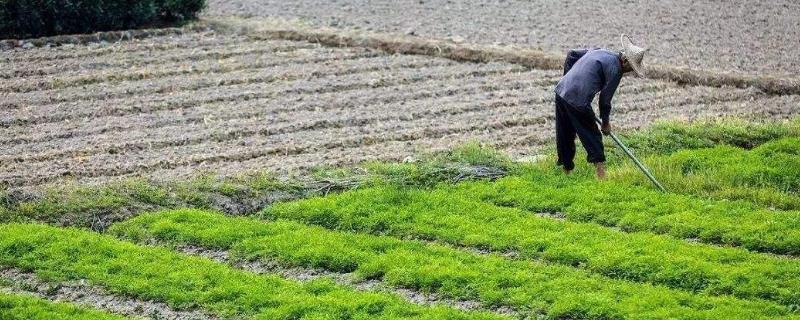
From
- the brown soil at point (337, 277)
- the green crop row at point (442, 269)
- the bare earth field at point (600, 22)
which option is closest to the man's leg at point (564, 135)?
the green crop row at point (442, 269)

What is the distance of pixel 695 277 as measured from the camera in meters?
8.06

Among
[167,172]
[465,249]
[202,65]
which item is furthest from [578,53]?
[202,65]

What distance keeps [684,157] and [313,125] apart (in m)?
3.51

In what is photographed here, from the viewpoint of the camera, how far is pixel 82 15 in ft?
54.5

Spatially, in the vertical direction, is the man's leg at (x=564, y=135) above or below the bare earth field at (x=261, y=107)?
above

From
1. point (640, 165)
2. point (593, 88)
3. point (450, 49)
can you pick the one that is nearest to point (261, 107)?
point (450, 49)

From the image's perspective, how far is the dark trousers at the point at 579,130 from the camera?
9961 mm

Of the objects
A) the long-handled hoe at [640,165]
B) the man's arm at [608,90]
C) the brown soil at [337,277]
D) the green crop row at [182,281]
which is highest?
the man's arm at [608,90]

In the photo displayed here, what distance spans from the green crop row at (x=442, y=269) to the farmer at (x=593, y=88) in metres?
1.83

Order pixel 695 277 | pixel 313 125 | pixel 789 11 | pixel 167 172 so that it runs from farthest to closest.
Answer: pixel 789 11 < pixel 313 125 < pixel 167 172 < pixel 695 277

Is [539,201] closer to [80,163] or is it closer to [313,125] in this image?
[313,125]

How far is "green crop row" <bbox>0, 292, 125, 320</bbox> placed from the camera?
295 inches

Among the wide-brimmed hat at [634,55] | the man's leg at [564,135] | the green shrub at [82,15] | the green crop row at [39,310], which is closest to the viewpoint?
the green crop row at [39,310]

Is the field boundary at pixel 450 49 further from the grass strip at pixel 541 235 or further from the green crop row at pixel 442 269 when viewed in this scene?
the green crop row at pixel 442 269
